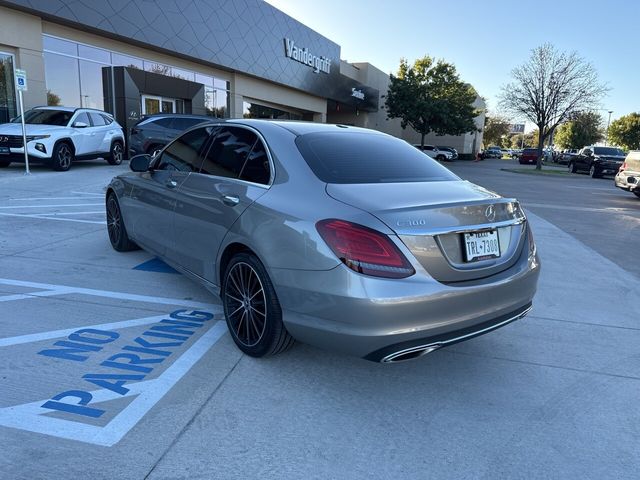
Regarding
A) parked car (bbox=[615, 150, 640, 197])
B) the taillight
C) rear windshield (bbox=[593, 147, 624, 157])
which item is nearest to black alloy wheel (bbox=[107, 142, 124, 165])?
the taillight

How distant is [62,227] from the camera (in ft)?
23.5

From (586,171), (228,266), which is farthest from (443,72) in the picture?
(228,266)

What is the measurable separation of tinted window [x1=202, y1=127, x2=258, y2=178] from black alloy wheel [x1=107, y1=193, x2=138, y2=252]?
7.04 ft

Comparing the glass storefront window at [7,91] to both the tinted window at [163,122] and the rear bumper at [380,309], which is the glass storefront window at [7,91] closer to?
the tinted window at [163,122]

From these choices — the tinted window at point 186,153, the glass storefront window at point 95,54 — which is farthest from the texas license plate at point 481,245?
the glass storefront window at point 95,54

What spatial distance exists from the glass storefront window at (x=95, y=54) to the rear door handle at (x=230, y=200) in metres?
17.3

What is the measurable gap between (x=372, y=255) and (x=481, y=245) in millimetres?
764

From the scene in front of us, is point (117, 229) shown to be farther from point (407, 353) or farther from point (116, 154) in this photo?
point (116, 154)

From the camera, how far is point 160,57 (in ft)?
69.3

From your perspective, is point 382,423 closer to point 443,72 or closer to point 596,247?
point 596,247

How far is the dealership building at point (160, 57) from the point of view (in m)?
15.7

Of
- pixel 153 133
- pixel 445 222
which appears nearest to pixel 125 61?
pixel 153 133

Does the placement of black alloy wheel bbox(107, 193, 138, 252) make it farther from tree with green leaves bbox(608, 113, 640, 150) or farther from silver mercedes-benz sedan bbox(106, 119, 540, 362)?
tree with green leaves bbox(608, 113, 640, 150)

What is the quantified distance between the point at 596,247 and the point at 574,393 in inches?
212
